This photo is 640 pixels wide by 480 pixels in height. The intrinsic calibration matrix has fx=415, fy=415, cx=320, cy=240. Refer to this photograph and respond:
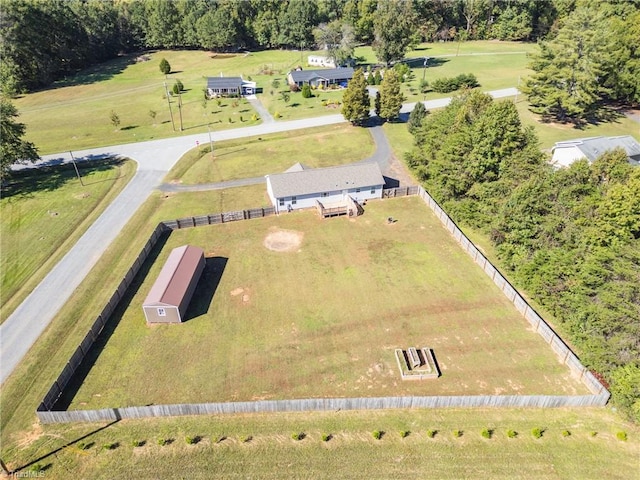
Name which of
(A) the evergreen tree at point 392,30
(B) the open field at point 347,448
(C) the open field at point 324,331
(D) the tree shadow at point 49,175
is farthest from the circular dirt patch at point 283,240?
(A) the evergreen tree at point 392,30

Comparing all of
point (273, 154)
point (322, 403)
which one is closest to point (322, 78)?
point (273, 154)

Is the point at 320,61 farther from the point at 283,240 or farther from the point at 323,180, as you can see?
the point at 283,240

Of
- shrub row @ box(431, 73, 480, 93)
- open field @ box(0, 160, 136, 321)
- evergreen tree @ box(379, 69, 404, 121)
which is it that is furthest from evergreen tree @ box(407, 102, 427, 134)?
open field @ box(0, 160, 136, 321)

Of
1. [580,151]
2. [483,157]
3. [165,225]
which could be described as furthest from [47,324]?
[580,151]

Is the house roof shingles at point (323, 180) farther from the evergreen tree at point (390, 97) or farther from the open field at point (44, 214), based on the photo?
the evergreen tree at point (390, 97)

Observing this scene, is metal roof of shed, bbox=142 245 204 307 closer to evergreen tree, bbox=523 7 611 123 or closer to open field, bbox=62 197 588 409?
open field, bbox=62 197 588 409
